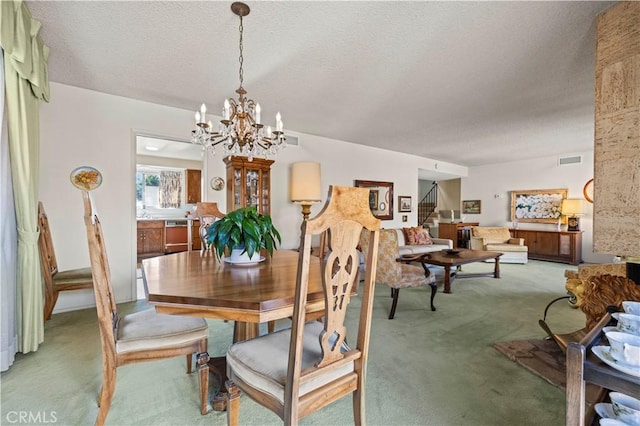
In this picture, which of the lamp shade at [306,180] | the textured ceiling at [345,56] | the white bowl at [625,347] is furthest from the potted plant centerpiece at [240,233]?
the lamp shade at [306,180]

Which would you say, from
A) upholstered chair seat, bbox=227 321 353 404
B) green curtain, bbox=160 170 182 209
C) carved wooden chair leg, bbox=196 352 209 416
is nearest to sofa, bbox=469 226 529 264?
upholstered chair seat, bbox=227 321 353 404

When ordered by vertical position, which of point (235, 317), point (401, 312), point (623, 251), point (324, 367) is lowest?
point (401, 312)

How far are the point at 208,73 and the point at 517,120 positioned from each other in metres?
4.11

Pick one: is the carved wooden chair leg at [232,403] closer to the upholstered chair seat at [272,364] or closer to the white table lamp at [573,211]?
the upholstered chair seat at [272,364]

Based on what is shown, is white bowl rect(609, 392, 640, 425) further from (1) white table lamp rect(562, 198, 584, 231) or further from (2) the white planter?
(1) white table lamp rect(562, 198, 584, 231)

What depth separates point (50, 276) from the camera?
246 centimetres

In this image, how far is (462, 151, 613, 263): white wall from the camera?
19.8 ft

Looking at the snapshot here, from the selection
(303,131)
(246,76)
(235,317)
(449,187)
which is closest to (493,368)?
(235,317)

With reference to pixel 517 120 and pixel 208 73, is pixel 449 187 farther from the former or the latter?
pixel 208 73

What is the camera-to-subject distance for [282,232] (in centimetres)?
456

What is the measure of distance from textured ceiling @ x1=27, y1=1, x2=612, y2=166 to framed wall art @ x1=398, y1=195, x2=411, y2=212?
2.58m

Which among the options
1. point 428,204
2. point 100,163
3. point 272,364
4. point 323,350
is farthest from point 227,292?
point 428,204

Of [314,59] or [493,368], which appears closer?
[493,368]

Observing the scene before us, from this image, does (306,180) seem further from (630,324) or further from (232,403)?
(630,324)
